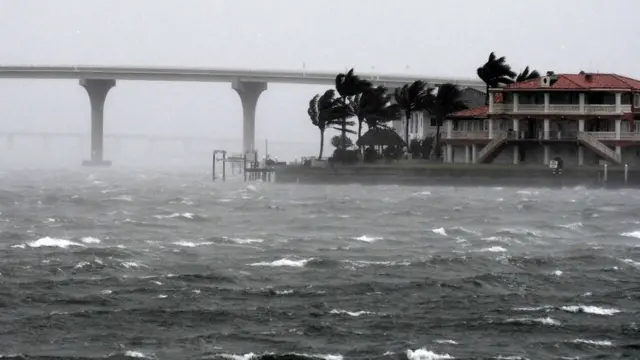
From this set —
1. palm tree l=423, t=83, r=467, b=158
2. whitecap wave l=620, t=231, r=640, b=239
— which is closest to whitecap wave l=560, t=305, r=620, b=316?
whitecap wave l=620, t=231, r=640, b=239

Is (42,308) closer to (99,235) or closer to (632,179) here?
(99,235)

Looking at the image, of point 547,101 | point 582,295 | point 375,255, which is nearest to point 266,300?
point 582,295

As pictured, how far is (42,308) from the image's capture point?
126 ft

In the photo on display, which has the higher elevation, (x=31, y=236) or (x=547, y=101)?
(x=547, y=101)

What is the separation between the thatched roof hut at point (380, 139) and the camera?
160625 millimetres

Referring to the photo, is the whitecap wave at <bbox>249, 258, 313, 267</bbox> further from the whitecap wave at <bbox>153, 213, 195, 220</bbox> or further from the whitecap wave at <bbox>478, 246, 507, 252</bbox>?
the whitecap wave at <bbox>153, 213, 195, 220</bbox>

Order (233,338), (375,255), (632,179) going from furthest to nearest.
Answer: (632,179) < (375,255) < (233,338)

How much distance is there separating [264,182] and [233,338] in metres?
122

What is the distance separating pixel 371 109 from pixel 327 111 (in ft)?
18.1

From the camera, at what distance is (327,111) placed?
529 feet

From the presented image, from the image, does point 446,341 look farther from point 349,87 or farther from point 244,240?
point 349,87

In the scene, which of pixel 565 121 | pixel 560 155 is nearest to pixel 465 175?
pixel 560 155

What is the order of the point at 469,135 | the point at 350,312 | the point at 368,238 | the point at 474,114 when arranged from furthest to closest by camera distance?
1. the point at 474,114
2. the point at 469,135
3. the point at 368,238
4. the point at 350,312

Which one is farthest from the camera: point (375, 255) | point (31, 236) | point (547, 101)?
point (547, 101)
